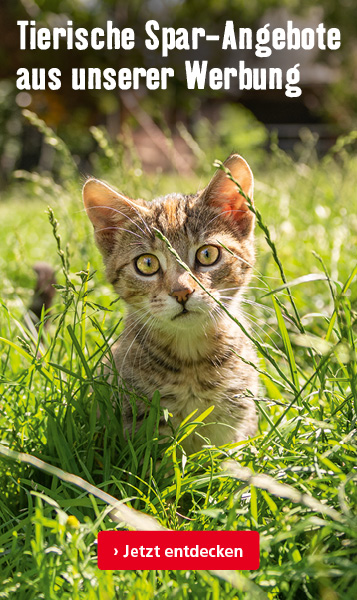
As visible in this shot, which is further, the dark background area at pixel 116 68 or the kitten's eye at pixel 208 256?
the dark background area at pixel 116 68

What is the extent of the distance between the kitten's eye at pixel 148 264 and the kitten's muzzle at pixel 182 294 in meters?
0.18

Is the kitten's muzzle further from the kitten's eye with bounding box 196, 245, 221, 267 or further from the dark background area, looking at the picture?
the dark background area

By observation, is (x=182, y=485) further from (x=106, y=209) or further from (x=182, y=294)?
(x=106, y=209)

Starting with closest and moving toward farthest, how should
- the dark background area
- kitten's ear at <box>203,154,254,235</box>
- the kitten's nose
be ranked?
the kitten's nose
kitten's ear at <box>203,154,254,235</box>
the dark background area

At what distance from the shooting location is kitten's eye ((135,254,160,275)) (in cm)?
164

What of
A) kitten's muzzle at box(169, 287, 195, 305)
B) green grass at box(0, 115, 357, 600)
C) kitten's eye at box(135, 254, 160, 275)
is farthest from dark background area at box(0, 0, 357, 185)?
green grass at box(0, 115, 357, 600)

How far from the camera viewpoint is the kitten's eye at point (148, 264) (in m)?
1.64

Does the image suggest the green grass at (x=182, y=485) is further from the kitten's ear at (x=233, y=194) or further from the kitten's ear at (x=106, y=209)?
the kitten's ear at (x=233, y=194)

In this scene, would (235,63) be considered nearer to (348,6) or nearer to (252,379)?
(348,6)

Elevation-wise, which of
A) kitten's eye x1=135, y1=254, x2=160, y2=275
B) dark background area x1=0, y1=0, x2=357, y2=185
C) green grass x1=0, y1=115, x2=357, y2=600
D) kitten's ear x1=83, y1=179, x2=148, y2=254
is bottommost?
green grass x1=0, y1=115, x2=357, y2=600

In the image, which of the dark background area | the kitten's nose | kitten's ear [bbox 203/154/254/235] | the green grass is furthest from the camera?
the dark background area

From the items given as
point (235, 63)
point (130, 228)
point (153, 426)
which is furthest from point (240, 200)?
point (235, 63)

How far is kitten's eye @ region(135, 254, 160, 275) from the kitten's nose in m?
0.18

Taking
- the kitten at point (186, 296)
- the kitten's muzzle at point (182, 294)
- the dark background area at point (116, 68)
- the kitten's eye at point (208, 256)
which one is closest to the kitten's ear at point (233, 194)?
the kitten at point (186, 296)
